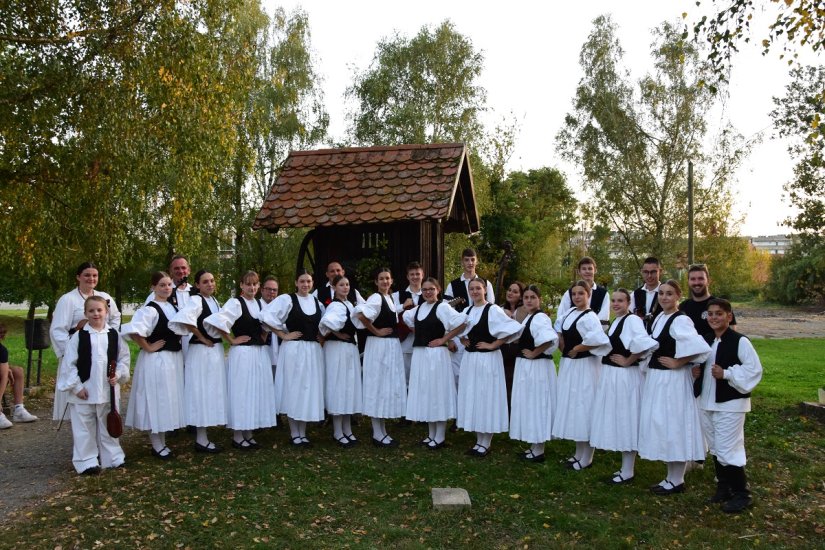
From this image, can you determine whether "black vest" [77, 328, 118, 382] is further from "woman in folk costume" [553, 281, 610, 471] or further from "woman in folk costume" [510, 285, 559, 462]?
"woman in folk costume" [553, 281, 610, 471]

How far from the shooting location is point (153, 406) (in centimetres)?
723

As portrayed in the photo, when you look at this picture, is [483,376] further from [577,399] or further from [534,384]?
[577,399]

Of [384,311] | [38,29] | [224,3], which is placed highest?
[224,3]

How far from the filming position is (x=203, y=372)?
7543 mm

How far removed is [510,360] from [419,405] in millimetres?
1464

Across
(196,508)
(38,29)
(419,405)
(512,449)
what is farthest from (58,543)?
(38,29)

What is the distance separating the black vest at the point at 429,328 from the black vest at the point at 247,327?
1.81 meters

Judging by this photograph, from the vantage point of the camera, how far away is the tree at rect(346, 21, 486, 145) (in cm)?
2947

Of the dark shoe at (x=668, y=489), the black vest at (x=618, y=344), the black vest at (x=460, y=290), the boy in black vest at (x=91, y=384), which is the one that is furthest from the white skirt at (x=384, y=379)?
the dark shoe at (x=668, y=489)

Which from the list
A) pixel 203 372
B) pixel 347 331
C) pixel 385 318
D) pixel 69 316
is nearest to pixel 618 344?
pixel 385 318

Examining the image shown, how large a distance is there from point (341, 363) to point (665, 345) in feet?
12.0

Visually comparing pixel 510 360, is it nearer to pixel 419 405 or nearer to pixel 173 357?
pixel 419 405

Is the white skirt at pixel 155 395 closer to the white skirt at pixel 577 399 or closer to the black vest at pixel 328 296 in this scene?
the black vest at pixel 328 296

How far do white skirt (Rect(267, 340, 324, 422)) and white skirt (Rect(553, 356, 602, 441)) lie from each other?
269 cm
